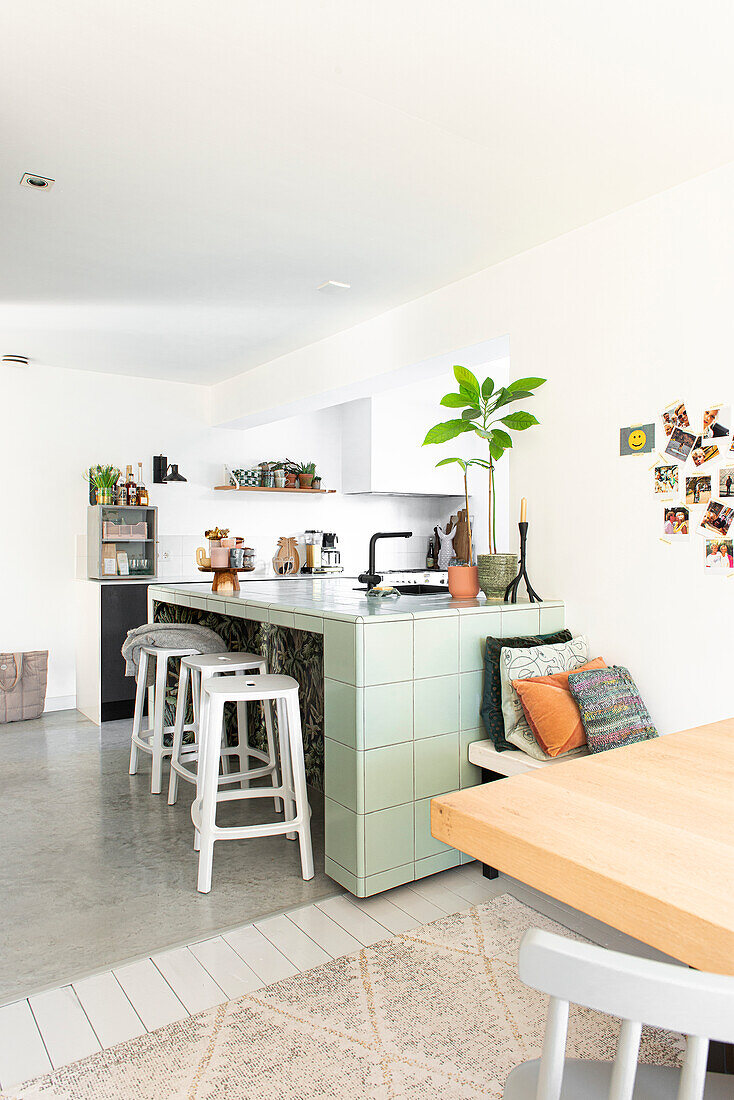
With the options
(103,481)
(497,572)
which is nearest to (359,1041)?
(497,572)

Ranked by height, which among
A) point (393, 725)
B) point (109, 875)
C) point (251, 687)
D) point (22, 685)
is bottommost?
point (109, 875)

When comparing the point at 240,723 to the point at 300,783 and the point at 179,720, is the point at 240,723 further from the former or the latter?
the point at 300,783

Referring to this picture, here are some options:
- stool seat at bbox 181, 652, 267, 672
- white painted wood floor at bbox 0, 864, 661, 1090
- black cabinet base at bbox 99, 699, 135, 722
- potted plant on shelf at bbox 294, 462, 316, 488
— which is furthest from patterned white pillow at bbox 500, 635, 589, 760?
potted plant on shelf at bbox 294, 462, 316, 488

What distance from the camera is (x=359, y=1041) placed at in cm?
179

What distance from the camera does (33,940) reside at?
226 centimetres

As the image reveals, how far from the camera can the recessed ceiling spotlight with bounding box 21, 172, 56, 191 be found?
2.61m

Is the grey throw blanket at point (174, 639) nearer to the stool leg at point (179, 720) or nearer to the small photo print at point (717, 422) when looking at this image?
the stool leg at point (179, 720)

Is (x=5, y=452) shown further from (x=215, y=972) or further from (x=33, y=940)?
(x=215, y=972)

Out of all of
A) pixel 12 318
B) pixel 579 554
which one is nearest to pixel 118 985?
pixel 579 554

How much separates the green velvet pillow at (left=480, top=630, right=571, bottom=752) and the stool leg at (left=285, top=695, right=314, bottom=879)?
0.70 meters

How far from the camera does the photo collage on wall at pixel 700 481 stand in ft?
8.30

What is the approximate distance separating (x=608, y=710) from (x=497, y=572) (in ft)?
2.51

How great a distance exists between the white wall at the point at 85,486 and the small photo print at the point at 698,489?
4088 mm

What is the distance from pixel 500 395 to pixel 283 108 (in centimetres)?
138
